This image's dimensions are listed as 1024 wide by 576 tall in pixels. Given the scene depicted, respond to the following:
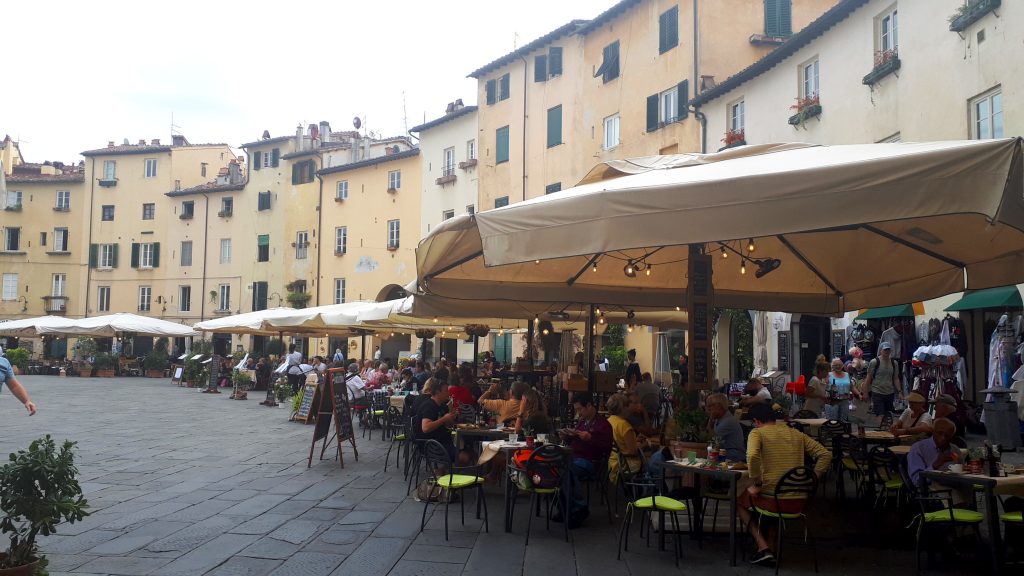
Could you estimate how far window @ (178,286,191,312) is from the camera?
49000 millimetres

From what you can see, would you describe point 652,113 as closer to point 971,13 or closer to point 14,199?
point 971,13

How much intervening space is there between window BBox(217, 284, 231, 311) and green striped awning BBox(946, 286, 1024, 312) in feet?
135

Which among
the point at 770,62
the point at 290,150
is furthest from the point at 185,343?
the point at 770,62

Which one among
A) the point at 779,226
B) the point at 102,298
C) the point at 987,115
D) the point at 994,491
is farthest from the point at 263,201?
the point at 994,491

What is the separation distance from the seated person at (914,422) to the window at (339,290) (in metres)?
34.2

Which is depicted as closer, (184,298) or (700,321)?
(700,321)

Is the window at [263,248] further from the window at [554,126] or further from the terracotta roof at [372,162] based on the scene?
the window at [554,126]

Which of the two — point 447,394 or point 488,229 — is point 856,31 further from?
point 488,229

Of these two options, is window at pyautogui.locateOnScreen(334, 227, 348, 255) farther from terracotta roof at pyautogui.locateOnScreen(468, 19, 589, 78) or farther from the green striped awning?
the green striped awning

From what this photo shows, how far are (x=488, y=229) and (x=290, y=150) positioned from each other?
41382 millimetres

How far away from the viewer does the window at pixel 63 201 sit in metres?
52.3

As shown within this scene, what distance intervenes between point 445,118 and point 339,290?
11001mm

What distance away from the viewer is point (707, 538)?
7039mm

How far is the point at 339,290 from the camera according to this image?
41406 millimetres
